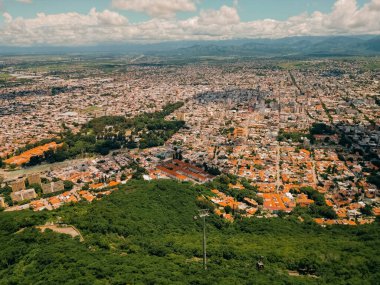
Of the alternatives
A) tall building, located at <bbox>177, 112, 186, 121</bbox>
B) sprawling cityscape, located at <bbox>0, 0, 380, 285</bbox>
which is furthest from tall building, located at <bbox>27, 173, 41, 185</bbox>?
tall building, located at <bbox>177, 112, 186, 121</bbox>

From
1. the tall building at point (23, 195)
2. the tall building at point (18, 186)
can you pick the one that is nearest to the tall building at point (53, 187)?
the tall building at point (23, 195)

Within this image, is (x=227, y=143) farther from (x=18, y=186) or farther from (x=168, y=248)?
(x=168, y=248)

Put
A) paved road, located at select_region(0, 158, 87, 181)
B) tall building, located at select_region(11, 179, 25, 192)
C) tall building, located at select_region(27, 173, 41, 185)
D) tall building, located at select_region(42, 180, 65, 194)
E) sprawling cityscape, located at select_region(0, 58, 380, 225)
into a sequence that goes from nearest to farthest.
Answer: sprawling cityscape, located at select_region(0, 58, 380, 225) < tall building, located at select_region(42, 180, 65, 194) < tall building, located at select_region(11, 179, 25, 192) < tall building, located at select_region(27, 173, 41, 185) < paved road, located at select_region(0, 158, 87, 181)

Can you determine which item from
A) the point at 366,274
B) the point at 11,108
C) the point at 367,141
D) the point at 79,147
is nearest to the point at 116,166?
the point at 79,147

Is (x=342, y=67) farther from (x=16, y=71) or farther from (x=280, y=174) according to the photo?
(x=16, y=71)

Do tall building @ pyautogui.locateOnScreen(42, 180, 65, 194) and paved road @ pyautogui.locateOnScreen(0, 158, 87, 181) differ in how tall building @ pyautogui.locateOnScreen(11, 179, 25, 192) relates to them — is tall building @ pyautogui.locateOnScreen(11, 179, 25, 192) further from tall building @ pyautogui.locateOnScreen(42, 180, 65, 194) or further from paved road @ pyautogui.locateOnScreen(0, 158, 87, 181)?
paved road @ pyautogui.locateOnScreen(0, 158, 87, 181)

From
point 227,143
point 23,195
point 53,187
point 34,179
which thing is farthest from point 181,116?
point 23,195
